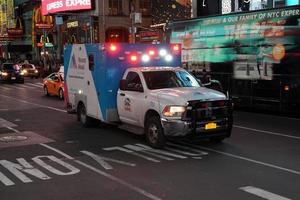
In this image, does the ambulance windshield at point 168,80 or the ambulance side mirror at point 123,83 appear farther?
the ambulance side mirror at point 123,83

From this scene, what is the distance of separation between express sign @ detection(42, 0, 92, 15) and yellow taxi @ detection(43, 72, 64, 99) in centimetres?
3338

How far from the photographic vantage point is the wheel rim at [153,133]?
11484 mm

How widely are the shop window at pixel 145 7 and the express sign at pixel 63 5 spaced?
6586 millimetres

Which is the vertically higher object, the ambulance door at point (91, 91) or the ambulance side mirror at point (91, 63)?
the ambulance side mirror at point (91, 63)

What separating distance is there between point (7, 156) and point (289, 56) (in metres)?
9.86

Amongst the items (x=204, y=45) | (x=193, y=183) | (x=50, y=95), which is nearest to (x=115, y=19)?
(x=50, y=95)

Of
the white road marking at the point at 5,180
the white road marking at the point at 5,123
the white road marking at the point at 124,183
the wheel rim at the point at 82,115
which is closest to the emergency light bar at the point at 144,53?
the wheel rim at the point at 82,115

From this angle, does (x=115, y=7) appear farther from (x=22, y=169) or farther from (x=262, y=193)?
(x=262, y=193)

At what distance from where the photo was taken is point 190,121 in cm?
1088

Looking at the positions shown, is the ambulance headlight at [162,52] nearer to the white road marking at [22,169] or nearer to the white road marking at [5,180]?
the white road marking at [22,169]

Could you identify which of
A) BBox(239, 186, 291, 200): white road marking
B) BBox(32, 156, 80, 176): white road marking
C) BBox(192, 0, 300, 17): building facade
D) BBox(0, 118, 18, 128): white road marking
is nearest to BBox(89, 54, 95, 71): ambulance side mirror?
BBox(0, 118, 18, 128): white road marking

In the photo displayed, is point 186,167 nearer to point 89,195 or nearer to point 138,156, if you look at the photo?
point 138,156

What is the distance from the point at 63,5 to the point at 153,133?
5851cm

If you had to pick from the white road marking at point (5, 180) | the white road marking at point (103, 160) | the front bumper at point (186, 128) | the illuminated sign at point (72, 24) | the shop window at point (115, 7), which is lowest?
the white road marking at point (5, 180)
